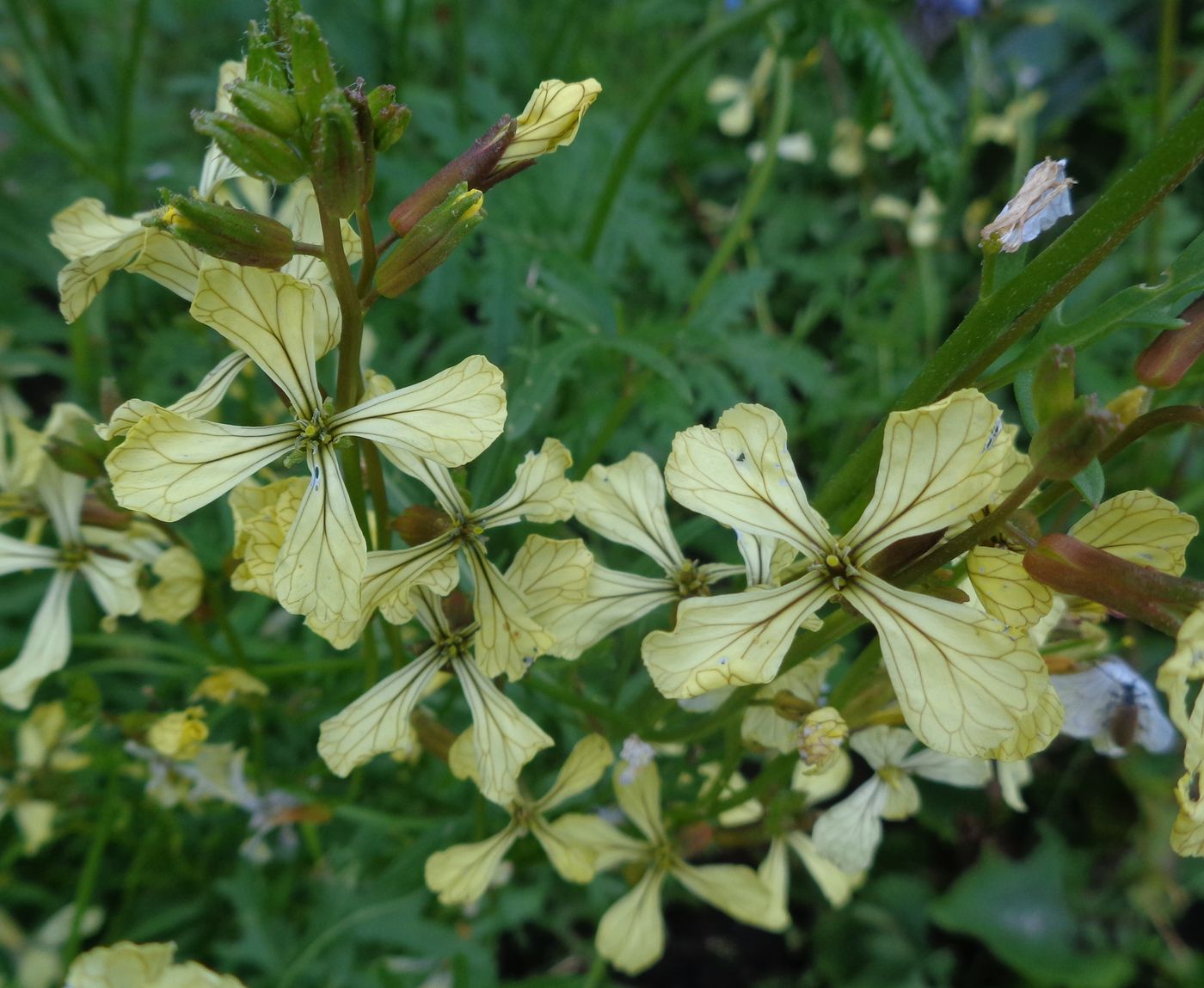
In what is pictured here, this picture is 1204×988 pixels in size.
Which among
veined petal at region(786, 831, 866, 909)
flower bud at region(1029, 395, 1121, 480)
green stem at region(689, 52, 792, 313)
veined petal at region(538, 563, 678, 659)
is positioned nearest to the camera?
flower bud at region(1029, 395, 1121, 480)

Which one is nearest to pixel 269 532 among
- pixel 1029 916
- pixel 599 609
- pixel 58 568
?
pixel 599 609

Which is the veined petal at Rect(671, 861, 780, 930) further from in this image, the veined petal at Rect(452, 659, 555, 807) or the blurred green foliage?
the veined petal at Rect(452, 659, 555, 807)

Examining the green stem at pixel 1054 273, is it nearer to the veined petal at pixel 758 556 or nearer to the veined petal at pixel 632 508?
the veined petal at pixel 758 556

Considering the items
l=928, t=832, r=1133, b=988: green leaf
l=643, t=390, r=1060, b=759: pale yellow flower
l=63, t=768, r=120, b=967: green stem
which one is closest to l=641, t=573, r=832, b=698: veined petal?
l=643, t=390, r=1060, b=759: pale yellow flower

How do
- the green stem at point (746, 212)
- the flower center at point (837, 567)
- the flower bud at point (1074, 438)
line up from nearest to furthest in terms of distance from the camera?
the flower bud at point (1074, 438) < the flower center at point (837, 567) < the green stem at point (746, 212)

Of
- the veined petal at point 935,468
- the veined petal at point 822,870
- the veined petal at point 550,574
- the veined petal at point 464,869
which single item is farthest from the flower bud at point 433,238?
the veined petal at point 822,870
